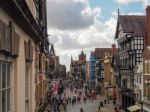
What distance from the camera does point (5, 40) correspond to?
757 cm

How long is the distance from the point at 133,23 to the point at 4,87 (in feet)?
192

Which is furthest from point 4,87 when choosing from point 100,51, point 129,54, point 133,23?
point 100,51

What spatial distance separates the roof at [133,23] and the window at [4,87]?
53.9m

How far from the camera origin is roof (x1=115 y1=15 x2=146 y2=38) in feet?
209

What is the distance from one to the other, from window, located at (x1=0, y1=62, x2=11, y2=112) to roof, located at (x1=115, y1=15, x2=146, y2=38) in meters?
53.9

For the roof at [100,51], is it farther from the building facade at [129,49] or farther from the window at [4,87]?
the window at [4,87]

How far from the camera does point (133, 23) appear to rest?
65875mm

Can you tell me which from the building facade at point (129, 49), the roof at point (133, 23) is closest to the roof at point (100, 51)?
the building facade at point (129, 49)

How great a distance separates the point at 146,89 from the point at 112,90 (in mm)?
41888

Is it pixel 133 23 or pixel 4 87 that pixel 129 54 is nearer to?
pixel 133 23

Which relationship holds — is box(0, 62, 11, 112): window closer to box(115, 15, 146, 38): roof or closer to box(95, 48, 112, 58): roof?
box(115, 15, 146, 38): roof

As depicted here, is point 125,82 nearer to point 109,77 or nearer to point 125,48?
point 125,48

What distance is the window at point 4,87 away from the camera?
8250 mm

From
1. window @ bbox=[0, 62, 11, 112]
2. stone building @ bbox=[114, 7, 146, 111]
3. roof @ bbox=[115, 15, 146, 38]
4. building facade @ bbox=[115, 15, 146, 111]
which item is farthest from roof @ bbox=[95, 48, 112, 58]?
window @ bbox=[0, 62, 11, 112]
